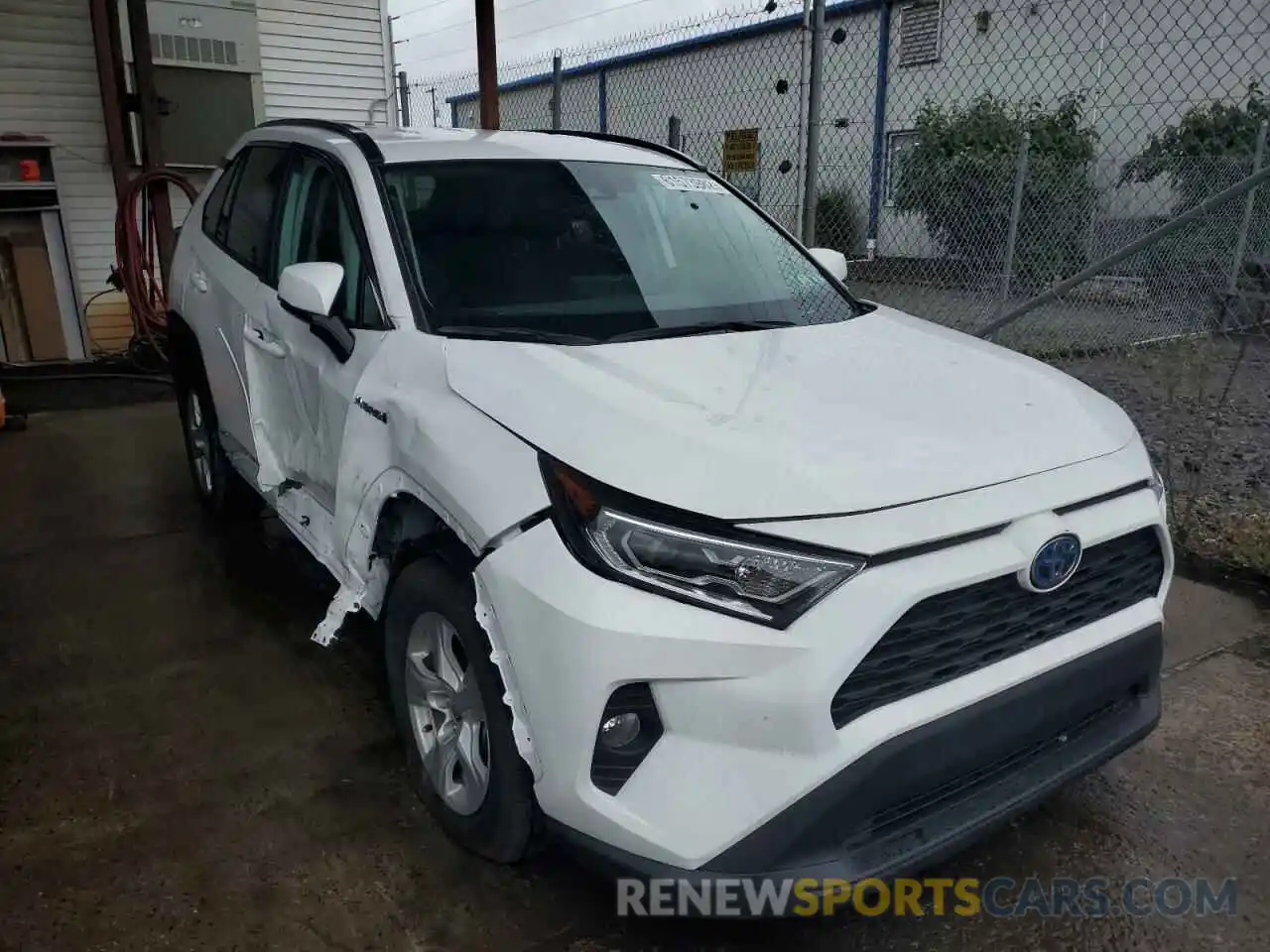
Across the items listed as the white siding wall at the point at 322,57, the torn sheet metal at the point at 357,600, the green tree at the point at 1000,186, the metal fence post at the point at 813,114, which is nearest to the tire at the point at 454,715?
the torn sheet metal at the point at 357,600

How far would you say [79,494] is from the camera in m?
5.38

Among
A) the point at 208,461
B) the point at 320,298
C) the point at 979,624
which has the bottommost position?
the point at 208,461

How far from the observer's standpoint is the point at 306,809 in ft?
8.77

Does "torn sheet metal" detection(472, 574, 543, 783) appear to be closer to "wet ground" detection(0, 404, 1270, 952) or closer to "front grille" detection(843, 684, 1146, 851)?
"wet ground" detection(0, 404, 1270, 952)

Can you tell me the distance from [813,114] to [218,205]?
2.99 m

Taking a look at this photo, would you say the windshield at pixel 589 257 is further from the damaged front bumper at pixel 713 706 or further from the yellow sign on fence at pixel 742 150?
the yellow sign on fence at pixel 742 150

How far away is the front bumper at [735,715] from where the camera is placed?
5.93 feet

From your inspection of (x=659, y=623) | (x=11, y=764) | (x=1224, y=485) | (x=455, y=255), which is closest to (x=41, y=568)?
(x=11, y=764)

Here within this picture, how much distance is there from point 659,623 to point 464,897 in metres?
1.01

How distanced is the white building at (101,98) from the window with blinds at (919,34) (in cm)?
913

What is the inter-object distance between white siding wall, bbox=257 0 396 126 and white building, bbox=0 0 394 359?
0.4 inches

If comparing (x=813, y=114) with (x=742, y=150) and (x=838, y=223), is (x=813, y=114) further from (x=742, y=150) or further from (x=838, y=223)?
(x=838, y=223)

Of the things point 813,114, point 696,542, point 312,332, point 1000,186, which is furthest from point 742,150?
point 1000,186

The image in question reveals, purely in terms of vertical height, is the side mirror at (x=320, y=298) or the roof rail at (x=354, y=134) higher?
the roof rail at (x=354, y=134)
